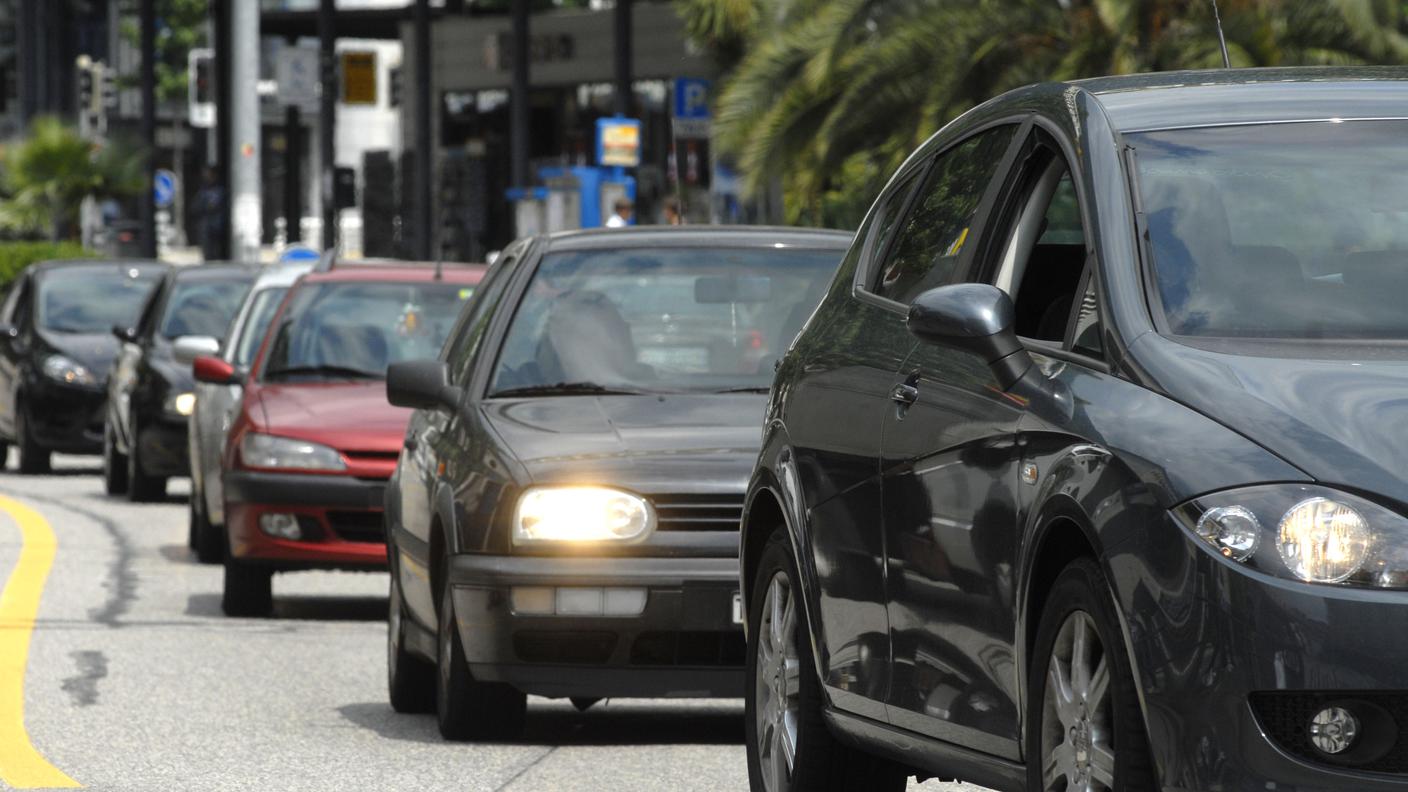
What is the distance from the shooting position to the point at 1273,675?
4156 millimetres

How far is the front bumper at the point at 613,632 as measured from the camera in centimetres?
834

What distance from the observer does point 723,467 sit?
8.55 metres

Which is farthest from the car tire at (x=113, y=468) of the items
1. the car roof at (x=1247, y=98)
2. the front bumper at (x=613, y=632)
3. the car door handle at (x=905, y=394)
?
the car roof at (x=1247, y=98)

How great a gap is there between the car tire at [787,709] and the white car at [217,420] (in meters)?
7.21

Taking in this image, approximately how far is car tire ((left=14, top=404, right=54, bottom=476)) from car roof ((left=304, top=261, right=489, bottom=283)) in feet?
34.3

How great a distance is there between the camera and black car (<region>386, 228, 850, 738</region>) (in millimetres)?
8383

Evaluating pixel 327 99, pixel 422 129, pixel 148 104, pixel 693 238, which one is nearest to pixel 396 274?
pixel 693 238

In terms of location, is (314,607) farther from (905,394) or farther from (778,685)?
(905,394)

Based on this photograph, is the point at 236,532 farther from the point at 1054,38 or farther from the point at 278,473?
the point at 1054,38

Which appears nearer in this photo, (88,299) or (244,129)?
(88,299)

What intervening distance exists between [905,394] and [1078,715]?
1.14 m

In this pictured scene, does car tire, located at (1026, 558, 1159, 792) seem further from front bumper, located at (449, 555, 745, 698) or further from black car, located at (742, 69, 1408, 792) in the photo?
front bumper, located at (449, 555, 745, 698)

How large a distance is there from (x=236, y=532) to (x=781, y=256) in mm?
3923

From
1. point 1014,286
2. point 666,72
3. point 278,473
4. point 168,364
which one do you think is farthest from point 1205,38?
point 666,72
